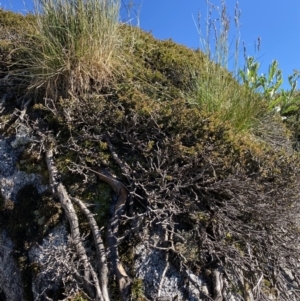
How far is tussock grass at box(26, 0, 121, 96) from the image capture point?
112 inches

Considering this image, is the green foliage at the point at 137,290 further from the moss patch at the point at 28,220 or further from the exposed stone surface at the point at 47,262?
the moss patch at the point at 28,220

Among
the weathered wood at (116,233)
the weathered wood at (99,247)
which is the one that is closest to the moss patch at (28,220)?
the weathered wood at (99,247)

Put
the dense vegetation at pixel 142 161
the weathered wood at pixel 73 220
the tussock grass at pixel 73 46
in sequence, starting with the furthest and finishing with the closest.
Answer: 1. the tussock grass at pixel 73 46
2. the dense vegetation at pixel 142 161
3. the weathered wood at pixel 73 220

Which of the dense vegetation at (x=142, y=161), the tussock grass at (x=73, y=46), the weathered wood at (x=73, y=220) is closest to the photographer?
the weathered wood at (x=73, y=220)

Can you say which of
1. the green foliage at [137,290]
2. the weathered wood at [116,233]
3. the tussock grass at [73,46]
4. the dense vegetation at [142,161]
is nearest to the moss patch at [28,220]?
the dense vegetation at [142,161]

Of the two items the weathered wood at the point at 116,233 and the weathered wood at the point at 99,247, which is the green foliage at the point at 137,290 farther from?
the weathered wood at the point at 99,247

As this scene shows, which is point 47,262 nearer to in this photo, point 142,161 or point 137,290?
point 137,290

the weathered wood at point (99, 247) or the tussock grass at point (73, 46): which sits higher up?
the tussock grass at point (73, 46)

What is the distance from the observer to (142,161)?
2.42 m

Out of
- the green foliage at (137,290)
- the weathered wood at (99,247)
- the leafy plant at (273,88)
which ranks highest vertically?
the leafy plant at (273,88)

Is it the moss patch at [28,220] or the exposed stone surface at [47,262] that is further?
the moss patch at [28,220]

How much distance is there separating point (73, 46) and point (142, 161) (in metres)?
1.04

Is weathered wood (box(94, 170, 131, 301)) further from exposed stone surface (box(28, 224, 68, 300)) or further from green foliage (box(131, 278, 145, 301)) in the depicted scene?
exposed stone surface (box(28, 224, 68, 300))

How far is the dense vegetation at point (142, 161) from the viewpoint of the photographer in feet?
7.04
